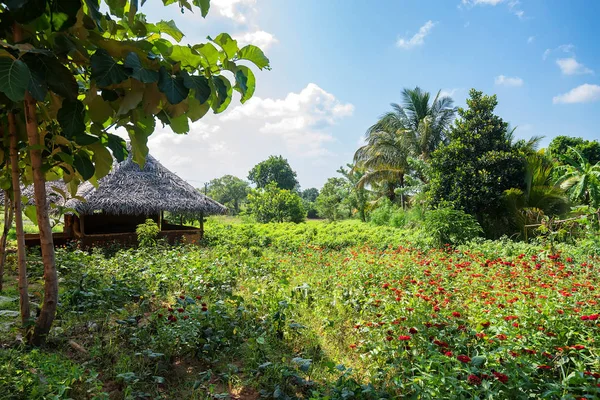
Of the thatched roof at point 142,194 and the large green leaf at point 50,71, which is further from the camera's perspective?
the thatched roof at point 142,194

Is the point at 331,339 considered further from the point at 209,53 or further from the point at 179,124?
the point at 209,53

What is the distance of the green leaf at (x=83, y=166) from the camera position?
6.21ft

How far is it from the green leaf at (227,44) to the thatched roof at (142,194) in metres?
9.40

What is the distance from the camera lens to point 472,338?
2.94 meters

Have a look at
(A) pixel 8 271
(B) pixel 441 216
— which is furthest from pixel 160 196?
(B) pixel 441 216

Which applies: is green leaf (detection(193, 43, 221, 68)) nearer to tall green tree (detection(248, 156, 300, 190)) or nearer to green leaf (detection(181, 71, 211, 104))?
green leaf (detection(181, 71, 211, 104))

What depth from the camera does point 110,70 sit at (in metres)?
1.44

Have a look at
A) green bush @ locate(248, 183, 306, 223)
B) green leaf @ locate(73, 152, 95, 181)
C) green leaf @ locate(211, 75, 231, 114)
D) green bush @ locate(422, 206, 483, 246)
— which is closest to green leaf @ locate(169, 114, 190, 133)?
green leaf @ locate(211, 75, 231, 114)

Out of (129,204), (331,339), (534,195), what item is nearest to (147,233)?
(129,204)

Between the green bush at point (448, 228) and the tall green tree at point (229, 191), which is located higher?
the tall green tree at point (229, 191)

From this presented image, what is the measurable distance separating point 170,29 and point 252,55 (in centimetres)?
54

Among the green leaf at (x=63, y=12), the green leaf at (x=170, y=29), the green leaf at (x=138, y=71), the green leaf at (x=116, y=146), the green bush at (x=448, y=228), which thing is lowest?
the green bush at (x=448, y=228)

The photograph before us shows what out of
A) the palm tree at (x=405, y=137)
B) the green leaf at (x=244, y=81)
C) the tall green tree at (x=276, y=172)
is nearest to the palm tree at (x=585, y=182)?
the palm tree at (x=405, y=137)

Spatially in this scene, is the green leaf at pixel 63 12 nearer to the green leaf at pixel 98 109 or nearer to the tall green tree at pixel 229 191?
the green leaf at pixel 98 109
